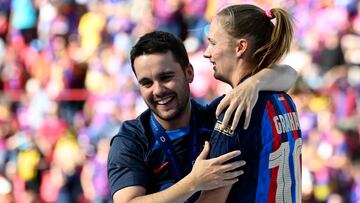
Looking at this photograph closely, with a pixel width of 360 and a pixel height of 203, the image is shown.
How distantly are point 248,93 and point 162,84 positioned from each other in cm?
49

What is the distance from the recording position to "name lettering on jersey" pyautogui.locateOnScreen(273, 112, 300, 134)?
11.3ft

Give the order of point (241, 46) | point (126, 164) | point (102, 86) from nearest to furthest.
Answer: point (241, 46)
point (126, 164)
point (102, 86)

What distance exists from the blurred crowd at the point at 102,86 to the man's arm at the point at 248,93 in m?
4.97

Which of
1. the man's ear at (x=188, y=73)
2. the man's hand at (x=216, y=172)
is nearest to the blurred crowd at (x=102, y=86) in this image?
the man's ear at (x=188, y=73)

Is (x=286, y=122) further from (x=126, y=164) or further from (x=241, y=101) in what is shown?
(x=126, y=164)

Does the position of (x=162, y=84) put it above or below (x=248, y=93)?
above

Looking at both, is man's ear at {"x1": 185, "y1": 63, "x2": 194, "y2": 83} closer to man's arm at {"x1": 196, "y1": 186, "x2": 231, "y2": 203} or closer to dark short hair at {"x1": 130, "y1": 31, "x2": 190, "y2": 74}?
dark short hair at {"x1": 130, "y1": 31, "x2": 190, "y2": 74}

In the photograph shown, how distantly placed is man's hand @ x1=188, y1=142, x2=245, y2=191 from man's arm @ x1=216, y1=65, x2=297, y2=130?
0.14 meters

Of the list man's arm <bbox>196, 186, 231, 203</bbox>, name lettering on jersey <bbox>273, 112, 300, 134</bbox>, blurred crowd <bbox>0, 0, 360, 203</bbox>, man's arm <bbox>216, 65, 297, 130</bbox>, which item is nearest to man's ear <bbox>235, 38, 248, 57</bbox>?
man's arm <bbox>216, 65, 297, 130</bbox>

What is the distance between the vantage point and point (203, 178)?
3.37 meters

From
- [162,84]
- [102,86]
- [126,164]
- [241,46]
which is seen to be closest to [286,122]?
[241,46]

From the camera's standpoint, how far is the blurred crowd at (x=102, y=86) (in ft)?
28.2

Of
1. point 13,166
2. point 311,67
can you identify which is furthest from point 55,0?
point 311,67

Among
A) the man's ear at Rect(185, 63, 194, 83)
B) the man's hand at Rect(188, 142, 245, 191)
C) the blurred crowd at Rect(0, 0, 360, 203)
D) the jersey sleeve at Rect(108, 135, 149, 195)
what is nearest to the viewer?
the man's hand at Rect(188, 142, 245, 191)
